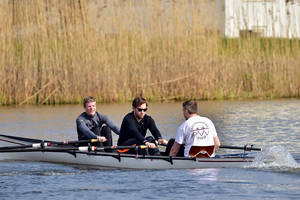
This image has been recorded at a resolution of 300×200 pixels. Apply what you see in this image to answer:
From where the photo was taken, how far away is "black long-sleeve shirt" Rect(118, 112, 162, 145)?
13.1 m

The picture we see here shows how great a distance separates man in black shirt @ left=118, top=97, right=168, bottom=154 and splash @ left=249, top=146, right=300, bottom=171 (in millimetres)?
1731

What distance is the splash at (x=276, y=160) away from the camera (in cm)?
1216

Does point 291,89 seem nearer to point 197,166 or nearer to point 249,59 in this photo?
point 249,59

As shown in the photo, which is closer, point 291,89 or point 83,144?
point 83,144

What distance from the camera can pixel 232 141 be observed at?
1567 cm

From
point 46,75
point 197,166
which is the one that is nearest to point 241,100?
point 46,75

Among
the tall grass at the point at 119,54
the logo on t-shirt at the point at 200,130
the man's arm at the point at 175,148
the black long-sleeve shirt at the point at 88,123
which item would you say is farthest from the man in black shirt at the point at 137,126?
the tall grass at the point at 119,54

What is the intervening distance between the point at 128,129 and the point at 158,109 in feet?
27.4

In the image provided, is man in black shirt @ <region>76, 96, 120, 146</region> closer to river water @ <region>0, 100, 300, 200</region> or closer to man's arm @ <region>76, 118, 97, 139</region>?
man's arm @ <region>76, 118, 97, 139</region>

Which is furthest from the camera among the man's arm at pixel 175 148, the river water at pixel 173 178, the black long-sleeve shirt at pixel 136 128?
the black long-sleeve shirt at pixel 136 128

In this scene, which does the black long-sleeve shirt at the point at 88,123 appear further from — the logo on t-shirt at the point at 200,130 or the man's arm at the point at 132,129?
the logo on t-shirt at the point at 200,130

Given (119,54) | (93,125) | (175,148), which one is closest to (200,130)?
(175,148)

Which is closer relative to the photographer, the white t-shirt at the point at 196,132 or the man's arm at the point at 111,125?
the white t-shirt at the point at 196,132

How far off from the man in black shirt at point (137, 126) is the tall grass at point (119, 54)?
8645 millimetres
